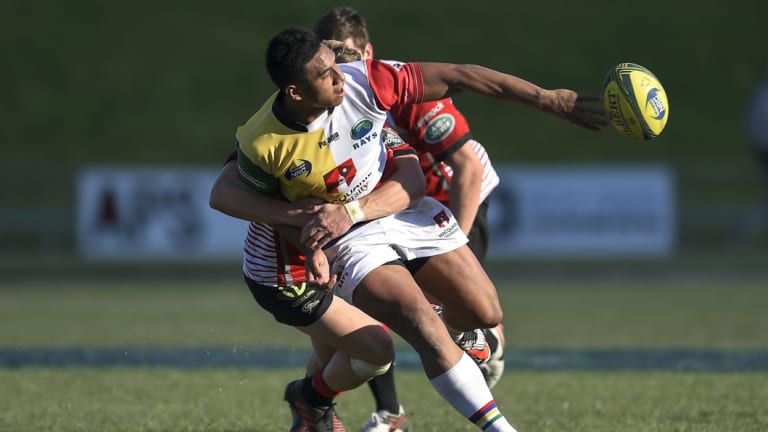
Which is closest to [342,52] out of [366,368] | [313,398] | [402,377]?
[366,368]

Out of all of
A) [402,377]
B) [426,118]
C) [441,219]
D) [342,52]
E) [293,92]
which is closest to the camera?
[293,92]

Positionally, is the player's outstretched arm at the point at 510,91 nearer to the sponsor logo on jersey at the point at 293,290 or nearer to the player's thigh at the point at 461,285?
the player's thigh at the point at 461,285

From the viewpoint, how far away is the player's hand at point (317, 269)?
506cm

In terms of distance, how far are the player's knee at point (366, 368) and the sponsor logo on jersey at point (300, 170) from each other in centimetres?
102

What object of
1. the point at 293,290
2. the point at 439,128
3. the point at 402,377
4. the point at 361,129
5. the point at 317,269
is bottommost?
the point at 402,377

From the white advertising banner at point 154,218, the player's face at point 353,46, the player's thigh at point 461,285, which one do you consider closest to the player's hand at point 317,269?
the player's thigh at point 461,285

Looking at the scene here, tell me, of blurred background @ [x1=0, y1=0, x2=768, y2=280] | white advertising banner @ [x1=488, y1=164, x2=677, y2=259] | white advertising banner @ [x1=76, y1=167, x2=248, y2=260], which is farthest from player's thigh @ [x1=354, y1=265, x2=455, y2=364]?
blurred background @ [x1=0, y1=0, x2=768, y2=280]

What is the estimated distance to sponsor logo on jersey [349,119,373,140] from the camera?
Answer: 5234 millimetres

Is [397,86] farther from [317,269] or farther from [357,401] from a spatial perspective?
[357,401]

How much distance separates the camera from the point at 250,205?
519 centimetres

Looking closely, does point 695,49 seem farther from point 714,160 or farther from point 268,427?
point 268,427

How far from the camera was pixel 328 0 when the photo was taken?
125ft

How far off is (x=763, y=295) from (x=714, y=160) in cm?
1589

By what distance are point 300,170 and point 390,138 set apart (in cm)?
70
